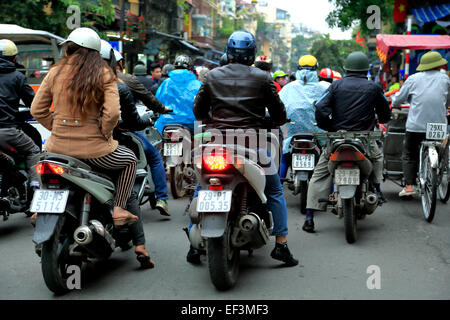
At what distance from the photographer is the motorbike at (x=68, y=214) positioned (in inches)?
155

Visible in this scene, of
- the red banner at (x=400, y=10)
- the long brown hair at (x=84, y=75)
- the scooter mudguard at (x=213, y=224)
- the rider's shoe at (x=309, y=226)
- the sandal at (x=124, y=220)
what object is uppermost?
the red banner at (x=400, y=10)

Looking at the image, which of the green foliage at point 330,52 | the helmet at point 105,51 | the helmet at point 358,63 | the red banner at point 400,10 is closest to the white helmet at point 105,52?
the helmet at point 105,51

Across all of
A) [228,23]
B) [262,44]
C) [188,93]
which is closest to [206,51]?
[228,23]

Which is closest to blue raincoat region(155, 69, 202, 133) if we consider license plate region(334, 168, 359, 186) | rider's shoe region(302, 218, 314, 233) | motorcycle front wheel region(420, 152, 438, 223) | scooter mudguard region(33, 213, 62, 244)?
rider's shoe region(302, 218, 314, 233)

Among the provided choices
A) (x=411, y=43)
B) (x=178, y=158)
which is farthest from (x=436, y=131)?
(x=411, y=43)

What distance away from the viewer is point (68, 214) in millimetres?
4105

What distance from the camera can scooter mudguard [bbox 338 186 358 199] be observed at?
17.9 ft

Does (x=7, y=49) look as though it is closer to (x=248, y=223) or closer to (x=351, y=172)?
(x=248, y=223)

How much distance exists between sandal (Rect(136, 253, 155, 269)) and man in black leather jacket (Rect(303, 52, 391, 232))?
204cm

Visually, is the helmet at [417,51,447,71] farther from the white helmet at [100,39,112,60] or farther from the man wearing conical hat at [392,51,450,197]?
the white helmet at [100,39,112,60]

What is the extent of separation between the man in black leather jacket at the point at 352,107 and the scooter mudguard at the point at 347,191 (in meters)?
0.58

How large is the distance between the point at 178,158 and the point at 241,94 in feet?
10.6

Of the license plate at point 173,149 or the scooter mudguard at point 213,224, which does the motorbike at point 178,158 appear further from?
the scooter mudguard at point 213,224
